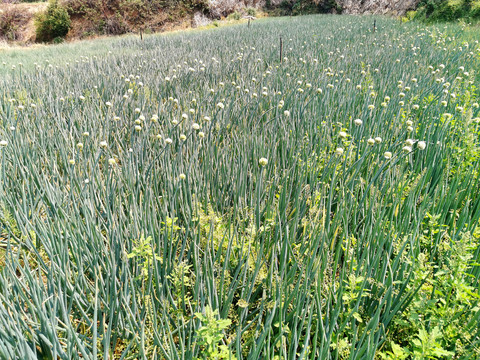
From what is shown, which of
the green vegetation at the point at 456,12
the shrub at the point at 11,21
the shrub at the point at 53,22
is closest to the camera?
the green vegetation at the point at 456,12

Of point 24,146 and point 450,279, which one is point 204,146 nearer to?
point 24,146

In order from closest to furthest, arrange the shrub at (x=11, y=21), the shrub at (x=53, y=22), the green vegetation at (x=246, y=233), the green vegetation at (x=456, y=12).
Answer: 1. the green vegetation at (x=246, y=233)
2. the green vegetation at (x=456, y=12)
3. the shrub at (x=53, y=22)
4. the shrub at (x=11, y=21)

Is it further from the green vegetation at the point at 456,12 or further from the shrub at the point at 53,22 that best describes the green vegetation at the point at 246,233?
the shrub at the point at 53,22

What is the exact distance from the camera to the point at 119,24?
2234 centimetres

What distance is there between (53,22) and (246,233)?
2757cm

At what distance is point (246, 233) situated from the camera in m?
1.50

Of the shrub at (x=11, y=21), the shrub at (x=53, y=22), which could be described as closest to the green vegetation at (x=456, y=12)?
the shrub at (x=53, y=22)

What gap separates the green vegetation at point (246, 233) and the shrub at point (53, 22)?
77.1 feet

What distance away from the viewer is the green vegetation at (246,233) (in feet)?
3.13

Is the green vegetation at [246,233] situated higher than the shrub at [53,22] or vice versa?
the shrub at [53,22]

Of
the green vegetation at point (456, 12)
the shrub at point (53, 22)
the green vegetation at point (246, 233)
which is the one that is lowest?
the green vegetation at point (246, 233)

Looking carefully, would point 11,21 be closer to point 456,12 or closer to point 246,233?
point 456,12

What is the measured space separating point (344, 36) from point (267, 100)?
6.19 m

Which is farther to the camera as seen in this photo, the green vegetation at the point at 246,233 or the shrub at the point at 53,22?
the shrub at the point at 53,22
